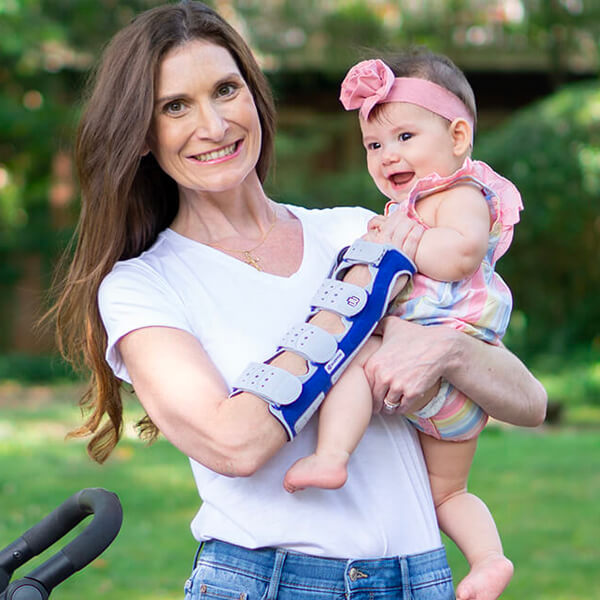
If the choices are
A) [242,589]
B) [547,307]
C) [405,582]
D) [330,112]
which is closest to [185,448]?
[242,589]

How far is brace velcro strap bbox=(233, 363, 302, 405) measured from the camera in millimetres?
2066

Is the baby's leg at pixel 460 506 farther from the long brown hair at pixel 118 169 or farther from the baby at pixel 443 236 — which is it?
the long brown hair at pixel 118 169

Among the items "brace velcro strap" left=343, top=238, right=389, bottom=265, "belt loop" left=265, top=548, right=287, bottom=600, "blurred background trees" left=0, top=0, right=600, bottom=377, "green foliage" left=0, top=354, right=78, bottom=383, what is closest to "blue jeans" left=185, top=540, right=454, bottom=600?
"belt loop" left=265, top=548, right=287, bottom=600

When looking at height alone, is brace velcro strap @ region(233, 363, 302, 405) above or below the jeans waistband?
above

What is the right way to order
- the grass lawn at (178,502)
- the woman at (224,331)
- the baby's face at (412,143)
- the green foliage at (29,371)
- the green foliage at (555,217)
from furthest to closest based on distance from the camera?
the green foliage at (29,371), the green foliage at (555,217), the grass lawn at (178,502), the baby's face at (412,143), the woman at (224,331)

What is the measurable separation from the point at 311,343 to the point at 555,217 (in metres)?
11.2

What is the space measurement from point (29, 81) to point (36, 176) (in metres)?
1.67

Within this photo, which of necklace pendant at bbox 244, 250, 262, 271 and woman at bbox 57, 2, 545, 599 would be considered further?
necklace pendant at bbox 244, 250, 262, 271

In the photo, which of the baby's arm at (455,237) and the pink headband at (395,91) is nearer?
the baby's arm at (455,237)

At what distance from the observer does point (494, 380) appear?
2.37m

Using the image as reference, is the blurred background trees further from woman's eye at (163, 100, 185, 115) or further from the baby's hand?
woman's eye at (163, 100, 185, 115)

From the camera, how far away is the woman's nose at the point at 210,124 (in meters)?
2.39

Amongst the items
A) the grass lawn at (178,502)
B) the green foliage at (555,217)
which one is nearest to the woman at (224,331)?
the grass lawn at (178,502)

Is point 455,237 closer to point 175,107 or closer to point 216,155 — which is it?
point 216,155
